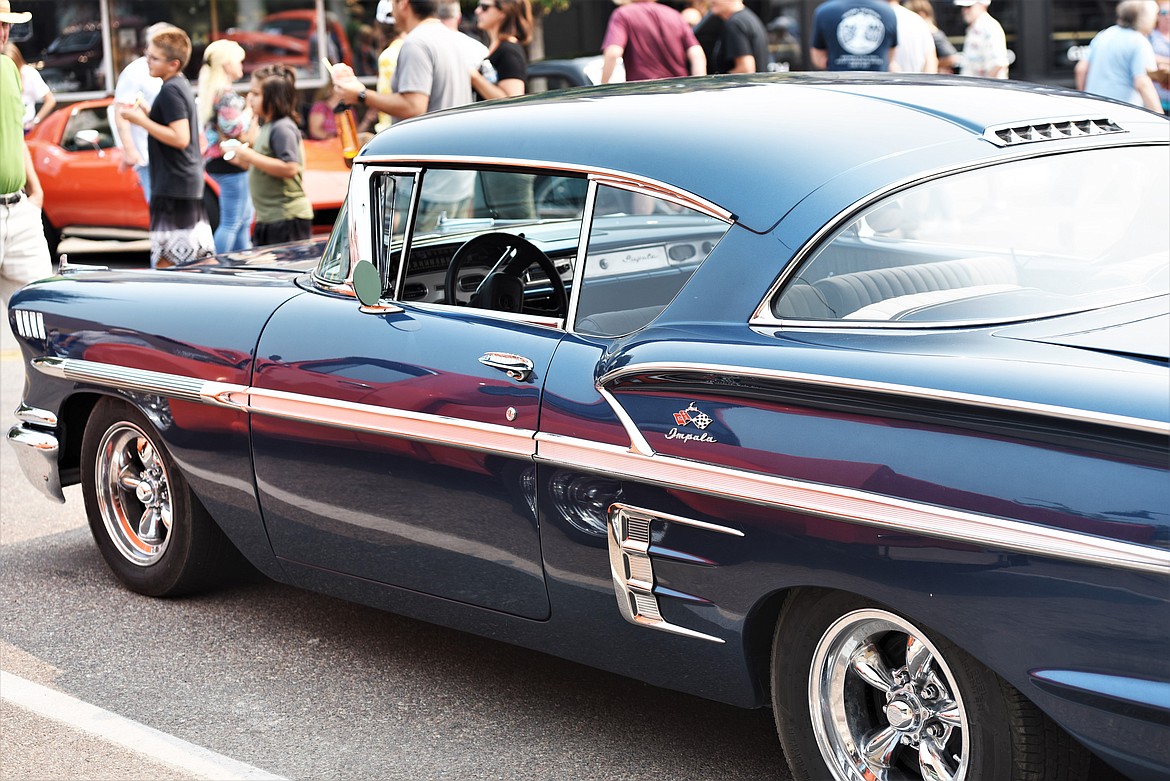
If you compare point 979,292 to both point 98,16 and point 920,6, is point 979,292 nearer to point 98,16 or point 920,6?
point 920,6

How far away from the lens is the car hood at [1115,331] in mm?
2682

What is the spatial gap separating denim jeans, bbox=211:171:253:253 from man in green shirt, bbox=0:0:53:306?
7.31 ft

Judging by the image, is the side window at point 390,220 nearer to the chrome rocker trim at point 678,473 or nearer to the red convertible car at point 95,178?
the chrome rocker trim at point 678,473

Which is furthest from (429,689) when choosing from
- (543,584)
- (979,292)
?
(979,292)

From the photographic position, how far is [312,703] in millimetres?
3967

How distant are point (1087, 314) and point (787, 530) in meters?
0.73

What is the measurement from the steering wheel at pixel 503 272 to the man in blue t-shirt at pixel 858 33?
5.25m

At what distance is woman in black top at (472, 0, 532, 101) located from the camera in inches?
345

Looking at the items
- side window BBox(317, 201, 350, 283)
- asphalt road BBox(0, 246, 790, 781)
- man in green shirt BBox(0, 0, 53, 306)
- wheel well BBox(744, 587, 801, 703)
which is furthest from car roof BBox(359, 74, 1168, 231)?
man in green shirt BBox(0, 0, 53, 306)

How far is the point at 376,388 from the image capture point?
149 inches

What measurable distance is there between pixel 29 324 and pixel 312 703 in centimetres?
180

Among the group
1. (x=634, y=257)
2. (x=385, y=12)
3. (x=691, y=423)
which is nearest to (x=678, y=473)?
(x=691, y=423)

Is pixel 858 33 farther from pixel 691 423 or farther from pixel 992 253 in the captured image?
pixel 691 423

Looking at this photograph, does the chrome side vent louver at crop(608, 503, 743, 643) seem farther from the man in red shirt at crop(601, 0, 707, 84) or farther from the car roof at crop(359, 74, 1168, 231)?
the man in red shirt at crop(601, 0, 707, 84)
